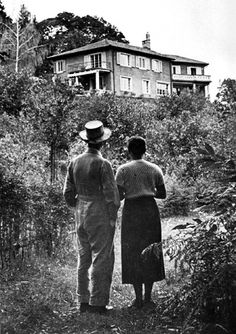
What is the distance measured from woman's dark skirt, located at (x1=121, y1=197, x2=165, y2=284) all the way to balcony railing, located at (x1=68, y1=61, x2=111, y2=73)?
47.1 m

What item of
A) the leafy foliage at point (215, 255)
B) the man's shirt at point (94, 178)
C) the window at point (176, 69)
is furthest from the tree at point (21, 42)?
the leafy foliage at point (215, 255)

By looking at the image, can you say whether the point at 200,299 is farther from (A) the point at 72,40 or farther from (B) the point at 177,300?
(A) the point at 72,40

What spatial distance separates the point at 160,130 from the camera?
2139cm

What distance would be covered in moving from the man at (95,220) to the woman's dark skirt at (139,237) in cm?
32

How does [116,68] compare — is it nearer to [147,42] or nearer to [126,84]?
[126,84]

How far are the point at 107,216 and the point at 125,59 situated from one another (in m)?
49.6

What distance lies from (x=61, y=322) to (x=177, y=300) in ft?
4.31

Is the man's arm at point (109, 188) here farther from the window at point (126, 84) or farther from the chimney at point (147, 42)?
the chimney at point (147, 42)

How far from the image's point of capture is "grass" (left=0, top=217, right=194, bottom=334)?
5.12 m

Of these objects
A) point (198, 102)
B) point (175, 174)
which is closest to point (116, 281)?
point (175, 174)

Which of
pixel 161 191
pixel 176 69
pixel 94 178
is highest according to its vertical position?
pixel 176 69

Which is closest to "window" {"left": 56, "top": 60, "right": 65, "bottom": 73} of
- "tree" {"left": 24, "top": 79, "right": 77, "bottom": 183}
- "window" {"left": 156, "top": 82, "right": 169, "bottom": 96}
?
"window" {"left": 156, "top": 82, "right": 169, "bottom": 96}

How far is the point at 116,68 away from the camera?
53.2 meters

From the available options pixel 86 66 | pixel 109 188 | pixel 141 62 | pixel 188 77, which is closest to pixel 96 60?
pixel 86 66
